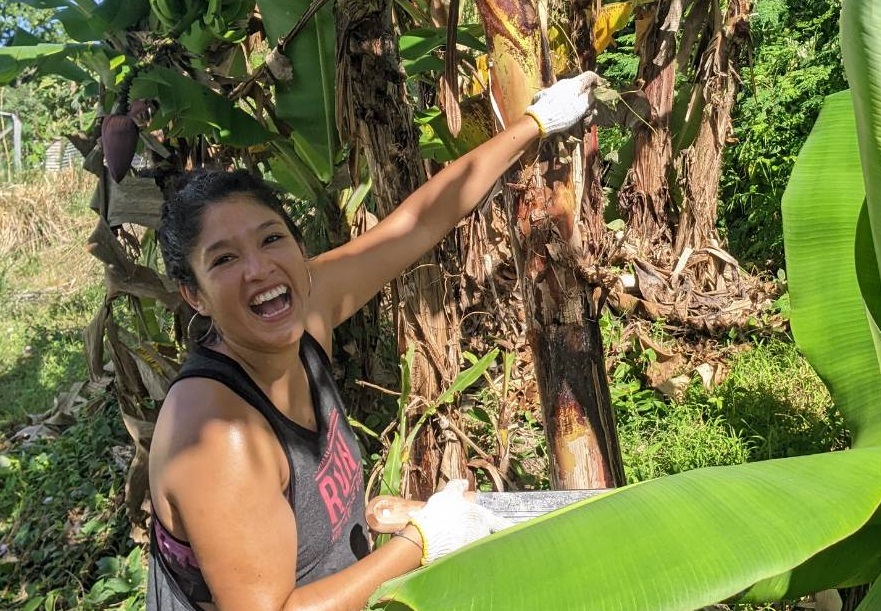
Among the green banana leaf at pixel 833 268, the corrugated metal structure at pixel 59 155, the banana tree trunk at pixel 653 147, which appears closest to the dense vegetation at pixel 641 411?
the banana tree trunk at pixel 653 147

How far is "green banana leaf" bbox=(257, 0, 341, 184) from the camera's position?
2.37 metres

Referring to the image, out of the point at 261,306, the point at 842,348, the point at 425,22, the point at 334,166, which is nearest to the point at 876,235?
the point at 842,348

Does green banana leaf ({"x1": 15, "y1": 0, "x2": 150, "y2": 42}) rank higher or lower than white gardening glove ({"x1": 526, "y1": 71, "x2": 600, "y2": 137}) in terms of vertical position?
higher

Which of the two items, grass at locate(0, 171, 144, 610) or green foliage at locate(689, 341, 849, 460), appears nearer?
green foliage at locate(689, 341, 849, 460)

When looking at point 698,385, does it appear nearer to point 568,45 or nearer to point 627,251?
point 627,251

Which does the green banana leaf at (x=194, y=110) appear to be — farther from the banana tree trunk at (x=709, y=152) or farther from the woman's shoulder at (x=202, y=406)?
the banana tree trunk at (x=709, y=152)

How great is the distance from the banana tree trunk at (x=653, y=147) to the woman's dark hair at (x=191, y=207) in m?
2.39

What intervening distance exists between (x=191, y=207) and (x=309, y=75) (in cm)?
99

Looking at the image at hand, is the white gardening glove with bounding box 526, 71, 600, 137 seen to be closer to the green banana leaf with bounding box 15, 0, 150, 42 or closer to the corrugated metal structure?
the green banana leaf with bounding box 15, 0, 150, 42

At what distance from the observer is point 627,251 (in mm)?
3732

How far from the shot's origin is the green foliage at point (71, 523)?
2.95 meters

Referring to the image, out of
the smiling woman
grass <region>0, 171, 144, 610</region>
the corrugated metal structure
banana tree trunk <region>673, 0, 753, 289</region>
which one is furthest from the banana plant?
the corrugated metal structure

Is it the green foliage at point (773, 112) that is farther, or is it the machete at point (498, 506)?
the green foliage at point (773, 112)

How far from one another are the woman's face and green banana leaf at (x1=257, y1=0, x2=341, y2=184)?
3.07 feet
